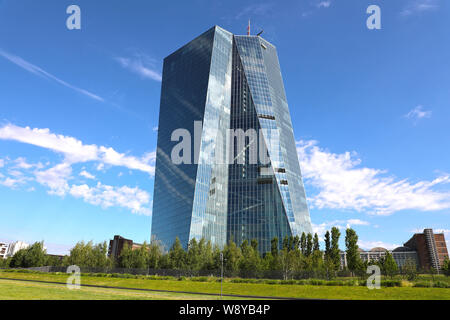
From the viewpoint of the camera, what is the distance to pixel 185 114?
136250mm

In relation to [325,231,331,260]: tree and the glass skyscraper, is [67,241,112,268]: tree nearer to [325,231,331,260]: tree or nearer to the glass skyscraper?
the glass skyscraper

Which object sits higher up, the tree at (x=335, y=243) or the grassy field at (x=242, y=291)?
the tree at (x=335, y=243)

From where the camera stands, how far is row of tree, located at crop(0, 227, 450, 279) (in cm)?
6456

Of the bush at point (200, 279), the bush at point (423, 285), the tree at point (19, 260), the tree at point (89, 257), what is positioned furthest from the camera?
the tree at point (19, 260)

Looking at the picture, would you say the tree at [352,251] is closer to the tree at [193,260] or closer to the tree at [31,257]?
the tree at [193,260]

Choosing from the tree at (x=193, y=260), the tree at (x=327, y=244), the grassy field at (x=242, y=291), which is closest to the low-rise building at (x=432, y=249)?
the tree at (x=327, y=244)

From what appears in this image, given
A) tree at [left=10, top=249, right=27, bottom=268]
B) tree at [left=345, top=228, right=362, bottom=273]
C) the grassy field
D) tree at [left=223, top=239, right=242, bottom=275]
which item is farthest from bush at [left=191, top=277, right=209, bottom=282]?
tree at [left=10, top=249, right=27, bottom=268]

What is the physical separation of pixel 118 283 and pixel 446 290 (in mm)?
54025

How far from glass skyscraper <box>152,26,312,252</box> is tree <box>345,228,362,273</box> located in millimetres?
45695

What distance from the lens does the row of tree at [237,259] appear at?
64562 millimetres

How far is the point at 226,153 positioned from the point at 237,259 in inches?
2536

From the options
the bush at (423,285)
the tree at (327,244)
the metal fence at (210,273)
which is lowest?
the bush at (423,285)

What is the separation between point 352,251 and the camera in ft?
224
